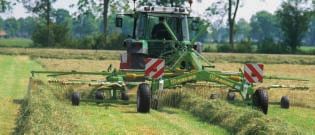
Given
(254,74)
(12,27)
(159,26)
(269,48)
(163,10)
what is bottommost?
(269,48)

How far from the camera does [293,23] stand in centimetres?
5272

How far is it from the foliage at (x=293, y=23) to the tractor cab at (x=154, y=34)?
122ft

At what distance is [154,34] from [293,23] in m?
40.3

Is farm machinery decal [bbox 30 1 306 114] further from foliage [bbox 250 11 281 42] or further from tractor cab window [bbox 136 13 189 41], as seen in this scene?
foliage [bbox 250 11 281 42]

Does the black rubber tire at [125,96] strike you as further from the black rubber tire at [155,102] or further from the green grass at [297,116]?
the green grass at [297,116]

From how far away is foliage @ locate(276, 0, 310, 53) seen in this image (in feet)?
169

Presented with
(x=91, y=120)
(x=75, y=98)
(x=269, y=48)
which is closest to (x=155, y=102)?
(x=75, y=98)

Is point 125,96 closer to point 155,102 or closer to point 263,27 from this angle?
point 155,102

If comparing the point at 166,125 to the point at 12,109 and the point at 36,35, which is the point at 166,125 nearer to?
the point at 12,109

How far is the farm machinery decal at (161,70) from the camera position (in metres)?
10.9

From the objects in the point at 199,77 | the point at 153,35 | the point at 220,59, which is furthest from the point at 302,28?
the point at 199,77

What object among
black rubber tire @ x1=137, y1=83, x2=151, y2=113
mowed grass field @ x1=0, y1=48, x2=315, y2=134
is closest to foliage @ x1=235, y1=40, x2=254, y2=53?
mowed grass field @ x1=0, y1=48, x2=315, y2=134

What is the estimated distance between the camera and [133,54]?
14375 mm

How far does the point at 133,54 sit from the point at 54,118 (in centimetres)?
645
